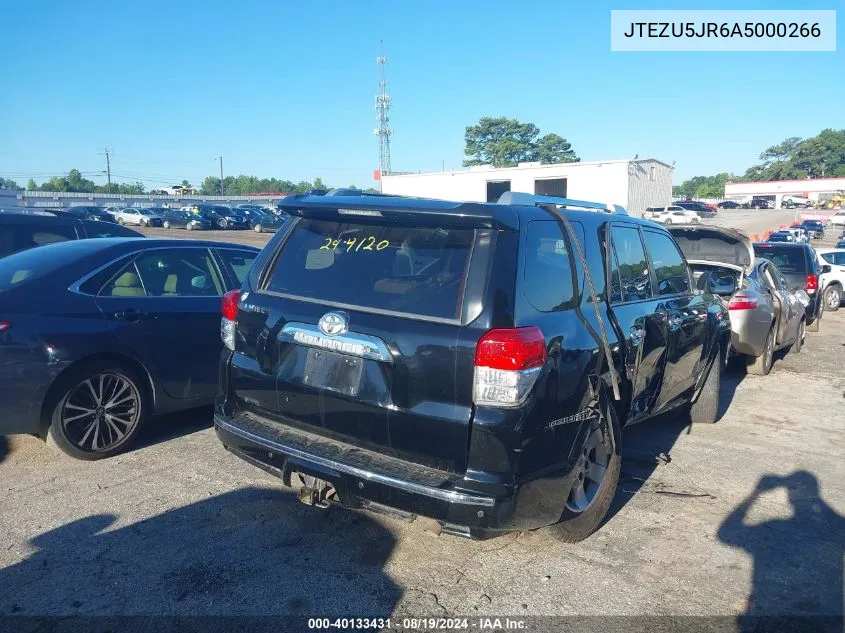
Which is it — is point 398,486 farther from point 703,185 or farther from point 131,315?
point 703,185

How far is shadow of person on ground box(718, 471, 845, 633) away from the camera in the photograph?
3311 mm

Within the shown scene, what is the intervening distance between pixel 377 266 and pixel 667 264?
280 cm

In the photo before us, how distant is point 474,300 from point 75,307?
3.10 m

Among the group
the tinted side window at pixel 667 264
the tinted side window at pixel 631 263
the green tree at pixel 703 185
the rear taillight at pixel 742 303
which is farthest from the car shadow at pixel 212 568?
the green tree at pixel 703 185

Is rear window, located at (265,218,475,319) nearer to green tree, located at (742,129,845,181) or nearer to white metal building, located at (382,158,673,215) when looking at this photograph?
white metal building, located at (382,158,673,215)

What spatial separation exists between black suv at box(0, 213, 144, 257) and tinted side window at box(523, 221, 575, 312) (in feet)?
19.4

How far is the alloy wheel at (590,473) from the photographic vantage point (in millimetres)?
3752

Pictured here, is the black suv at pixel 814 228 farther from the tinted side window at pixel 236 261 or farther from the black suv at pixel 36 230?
the tinted side window at pixel 236 261

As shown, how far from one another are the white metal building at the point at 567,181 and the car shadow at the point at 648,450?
34.7 meters

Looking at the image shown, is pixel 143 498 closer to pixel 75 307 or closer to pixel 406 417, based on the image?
pixel 75 307

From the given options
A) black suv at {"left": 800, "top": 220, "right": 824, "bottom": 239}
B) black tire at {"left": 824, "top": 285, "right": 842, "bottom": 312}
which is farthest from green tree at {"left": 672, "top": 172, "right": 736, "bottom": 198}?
black tire at {"left": 824, "top": 285, "right": 842, "bottom": 312}

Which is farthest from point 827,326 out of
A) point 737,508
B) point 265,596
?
point 265,596

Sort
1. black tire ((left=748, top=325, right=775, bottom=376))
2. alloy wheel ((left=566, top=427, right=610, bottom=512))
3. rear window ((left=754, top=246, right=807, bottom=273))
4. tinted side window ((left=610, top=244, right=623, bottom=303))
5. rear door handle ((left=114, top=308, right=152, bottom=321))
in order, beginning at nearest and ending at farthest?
alloy wheel ((left=566, top=427, right=610, bottom=512))
tinted side window ((left=610, top=244, right=623, bottom=303))
rear door handle ((left=114, top=308, right=152, bottom=321))
black tire ((left=748, top=325, right=775, bottom=376))
rear window ((left=754, top=246, right=807, bottom=273))

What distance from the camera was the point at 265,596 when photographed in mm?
3309
